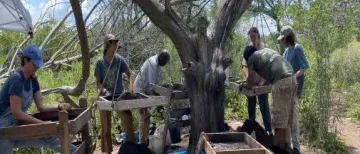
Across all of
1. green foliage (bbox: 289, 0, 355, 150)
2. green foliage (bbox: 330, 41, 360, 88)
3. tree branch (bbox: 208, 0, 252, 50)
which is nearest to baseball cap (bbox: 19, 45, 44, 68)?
tree branch (bbox: 208, 0, 252, 50)

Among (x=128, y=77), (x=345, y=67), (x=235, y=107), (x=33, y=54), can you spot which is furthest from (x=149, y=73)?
(x=345, y=67)

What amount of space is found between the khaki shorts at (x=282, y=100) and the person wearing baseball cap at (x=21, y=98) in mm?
2673

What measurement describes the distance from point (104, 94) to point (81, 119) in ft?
5.95

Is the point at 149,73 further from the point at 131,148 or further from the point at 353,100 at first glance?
the point at 353,100

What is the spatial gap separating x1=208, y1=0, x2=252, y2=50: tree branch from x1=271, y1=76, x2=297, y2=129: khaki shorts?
0.90 meters

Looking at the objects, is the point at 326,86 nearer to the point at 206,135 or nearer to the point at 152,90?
the point at 152,90

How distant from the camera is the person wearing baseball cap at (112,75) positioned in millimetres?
6262

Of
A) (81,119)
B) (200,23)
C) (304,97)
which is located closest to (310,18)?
(304,97)

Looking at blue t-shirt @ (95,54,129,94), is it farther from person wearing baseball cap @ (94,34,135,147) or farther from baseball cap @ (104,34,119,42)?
baseball cap @ (104,34,119,42)

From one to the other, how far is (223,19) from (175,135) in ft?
6.78

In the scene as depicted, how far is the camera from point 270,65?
599cm

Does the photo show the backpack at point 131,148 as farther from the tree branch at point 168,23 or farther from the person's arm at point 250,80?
the person's arm at point 250,80

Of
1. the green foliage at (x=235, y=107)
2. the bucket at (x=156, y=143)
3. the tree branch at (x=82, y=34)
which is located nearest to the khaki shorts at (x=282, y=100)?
the bucket at (x=156, y=143)

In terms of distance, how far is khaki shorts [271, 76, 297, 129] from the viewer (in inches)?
236
